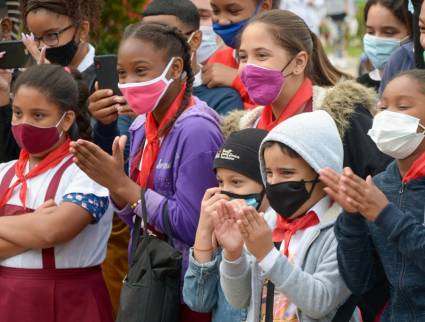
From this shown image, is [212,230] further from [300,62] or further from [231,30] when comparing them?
[231,30]

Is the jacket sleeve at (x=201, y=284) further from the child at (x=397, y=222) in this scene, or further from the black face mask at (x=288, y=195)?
the child at (x=397, y=222)

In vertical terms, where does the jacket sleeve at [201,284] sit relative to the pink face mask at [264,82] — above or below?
below

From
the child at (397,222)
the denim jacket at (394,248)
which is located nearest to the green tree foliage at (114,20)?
the child at (397,222)

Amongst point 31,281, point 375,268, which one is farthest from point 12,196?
point 375,268

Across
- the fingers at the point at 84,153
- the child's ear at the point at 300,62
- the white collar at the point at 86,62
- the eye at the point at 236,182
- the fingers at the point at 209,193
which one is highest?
the child's ear at the point at 300,62

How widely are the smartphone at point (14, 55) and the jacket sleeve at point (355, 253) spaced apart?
3.02 m

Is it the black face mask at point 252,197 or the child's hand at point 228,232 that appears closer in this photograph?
the child's hand at point 228,232

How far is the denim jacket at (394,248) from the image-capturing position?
3918 mm

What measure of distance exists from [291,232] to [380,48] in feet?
7.73

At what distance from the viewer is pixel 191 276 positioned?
181 inches

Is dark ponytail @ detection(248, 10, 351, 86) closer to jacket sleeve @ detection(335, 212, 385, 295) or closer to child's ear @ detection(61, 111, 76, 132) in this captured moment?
child's ear @ detection(61, 111, 76, 132)

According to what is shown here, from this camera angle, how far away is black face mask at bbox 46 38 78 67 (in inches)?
254

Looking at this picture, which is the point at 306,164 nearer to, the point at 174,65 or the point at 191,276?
the point at 191,276

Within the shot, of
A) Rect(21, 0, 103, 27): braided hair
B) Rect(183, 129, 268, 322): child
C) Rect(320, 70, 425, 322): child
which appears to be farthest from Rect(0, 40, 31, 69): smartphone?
Rect(320, 70, 425, 322): child
